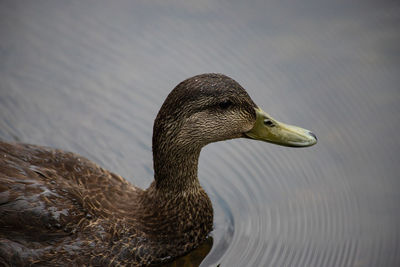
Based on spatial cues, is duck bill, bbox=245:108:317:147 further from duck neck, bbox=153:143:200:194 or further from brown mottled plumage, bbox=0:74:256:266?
duck neck, bbox=153:143:200:194

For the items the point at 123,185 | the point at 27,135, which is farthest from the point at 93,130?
the point at 123,185

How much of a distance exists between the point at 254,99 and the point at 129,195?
2654 mm

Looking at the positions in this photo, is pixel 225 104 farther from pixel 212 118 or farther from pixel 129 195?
pixel 129 195

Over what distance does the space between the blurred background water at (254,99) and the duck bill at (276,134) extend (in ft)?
3.97

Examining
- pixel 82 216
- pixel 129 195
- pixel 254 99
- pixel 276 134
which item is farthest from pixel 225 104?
pixel 254 99

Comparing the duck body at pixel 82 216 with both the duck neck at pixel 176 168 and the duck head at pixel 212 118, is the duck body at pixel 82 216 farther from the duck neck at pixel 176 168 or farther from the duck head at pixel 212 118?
the duck head at pixel 212 118

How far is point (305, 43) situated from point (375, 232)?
10.6 feet

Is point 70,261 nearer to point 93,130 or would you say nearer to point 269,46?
point 93,130

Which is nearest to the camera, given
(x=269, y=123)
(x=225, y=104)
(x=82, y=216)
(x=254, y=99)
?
(x=82, y=216)

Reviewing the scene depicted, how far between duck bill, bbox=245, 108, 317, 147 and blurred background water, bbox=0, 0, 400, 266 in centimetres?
121

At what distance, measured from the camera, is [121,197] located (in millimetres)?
6258

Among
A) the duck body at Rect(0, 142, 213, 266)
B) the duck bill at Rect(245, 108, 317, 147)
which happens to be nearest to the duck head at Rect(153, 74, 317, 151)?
the duck bill at Rect(245, 108, 317, 147)

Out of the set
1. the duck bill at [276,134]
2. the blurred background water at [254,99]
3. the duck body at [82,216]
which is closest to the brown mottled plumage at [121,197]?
the duck body at [82,216]

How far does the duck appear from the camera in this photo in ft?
18.4
